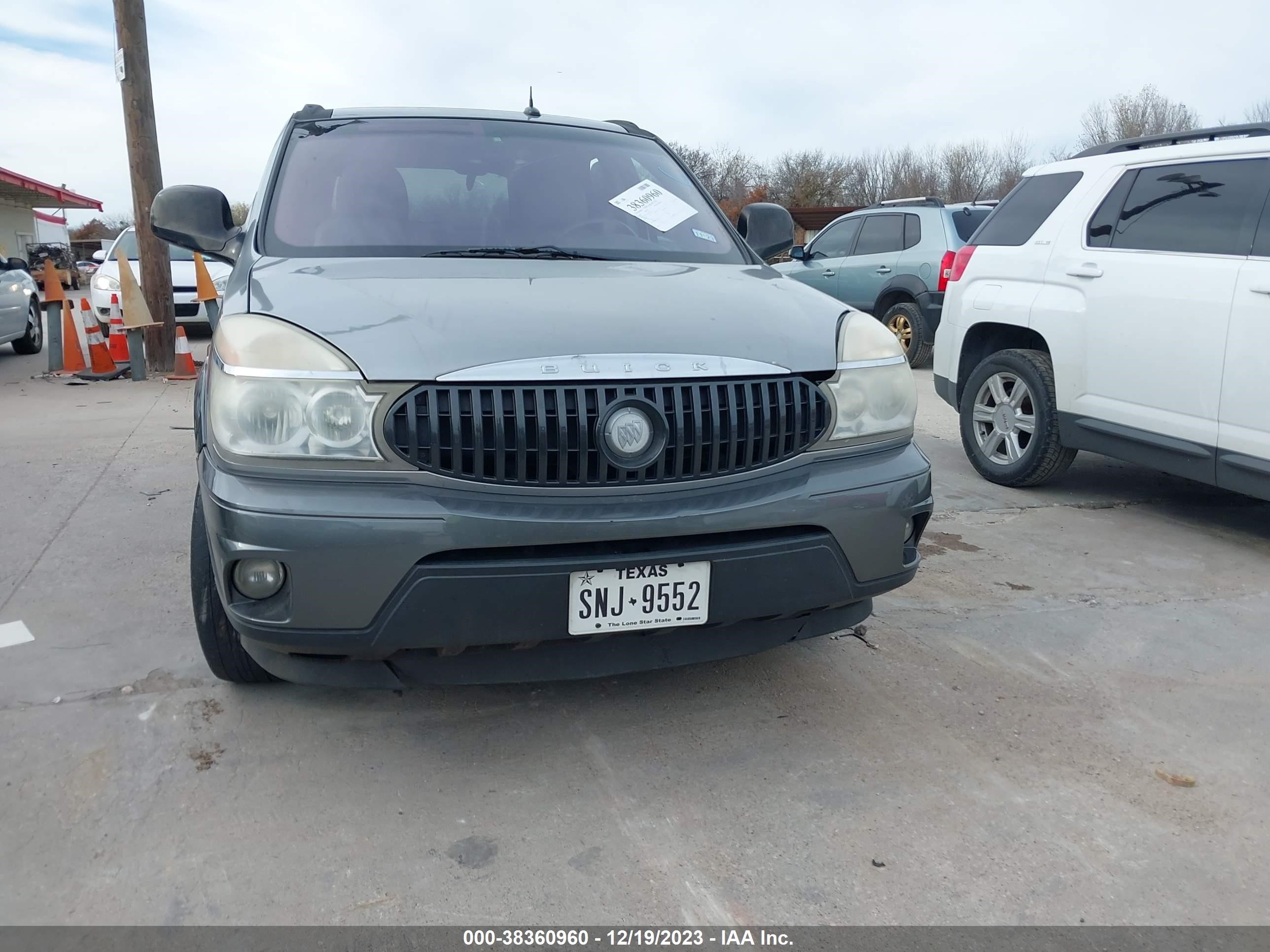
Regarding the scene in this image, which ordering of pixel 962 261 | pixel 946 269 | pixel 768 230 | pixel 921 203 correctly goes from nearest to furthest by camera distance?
pixel 768 230, pixel 962 261, pixel 946 269, pixel 921 203

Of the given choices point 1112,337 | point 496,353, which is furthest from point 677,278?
point 1112,337

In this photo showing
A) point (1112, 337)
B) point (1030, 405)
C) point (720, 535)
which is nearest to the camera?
point (720, 535)

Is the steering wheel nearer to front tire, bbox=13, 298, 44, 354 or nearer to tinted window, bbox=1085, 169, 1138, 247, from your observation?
tinted window, bbox=1085, 169, 1138, 247

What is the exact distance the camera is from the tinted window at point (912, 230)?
1033cm

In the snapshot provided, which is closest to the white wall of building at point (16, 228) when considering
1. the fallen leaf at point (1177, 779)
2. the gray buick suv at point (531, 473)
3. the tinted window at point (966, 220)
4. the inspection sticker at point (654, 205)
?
the tinted window at point (966, 220)

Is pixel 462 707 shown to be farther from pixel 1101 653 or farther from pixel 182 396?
pixel 182 396

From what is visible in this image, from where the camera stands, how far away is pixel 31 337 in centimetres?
1147

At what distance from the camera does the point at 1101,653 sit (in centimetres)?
331

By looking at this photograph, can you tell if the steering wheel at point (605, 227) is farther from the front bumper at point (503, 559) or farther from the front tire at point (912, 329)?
the front tire at point (912, 329)

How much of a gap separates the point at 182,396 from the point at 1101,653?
749cm

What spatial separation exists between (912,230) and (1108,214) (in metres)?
5.72

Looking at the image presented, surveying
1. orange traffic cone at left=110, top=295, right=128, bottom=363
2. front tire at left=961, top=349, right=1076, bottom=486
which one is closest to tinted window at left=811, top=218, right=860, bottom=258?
front tire at left=961, top=349, right=1076, bottom=486

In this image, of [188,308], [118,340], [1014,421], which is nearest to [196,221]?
[1014,421]

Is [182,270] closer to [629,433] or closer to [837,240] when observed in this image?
[837,240]
